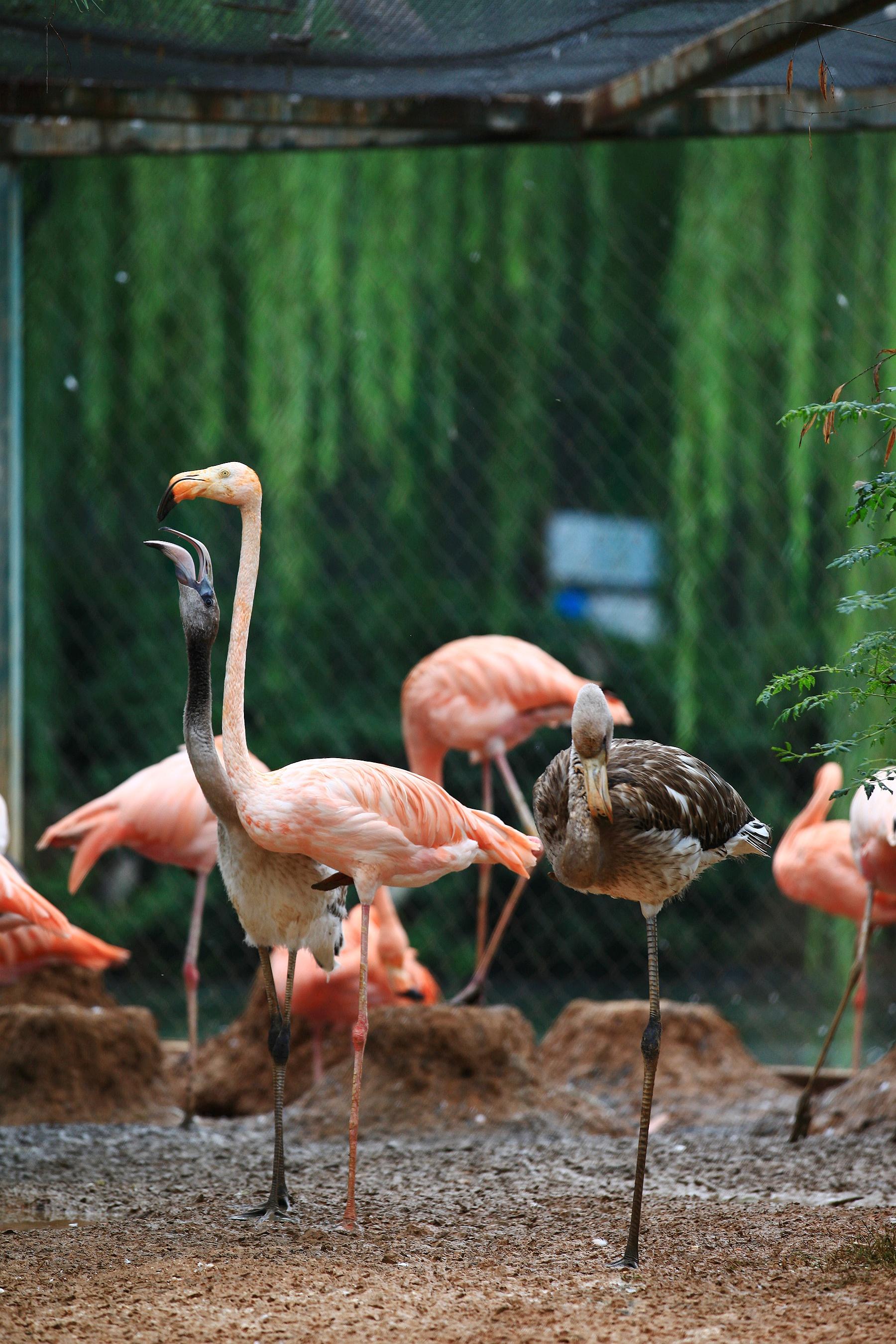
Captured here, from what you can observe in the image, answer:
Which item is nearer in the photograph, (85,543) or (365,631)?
(85,543)

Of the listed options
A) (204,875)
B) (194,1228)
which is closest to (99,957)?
(204,875)

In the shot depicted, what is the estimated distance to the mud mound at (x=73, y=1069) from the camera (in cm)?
381

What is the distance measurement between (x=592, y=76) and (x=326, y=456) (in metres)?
1.96

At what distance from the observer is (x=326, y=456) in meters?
5.53

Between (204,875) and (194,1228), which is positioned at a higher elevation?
(204,875)

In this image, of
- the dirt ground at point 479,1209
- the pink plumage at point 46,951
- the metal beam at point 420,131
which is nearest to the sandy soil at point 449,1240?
the dirt ground at point 479,1209

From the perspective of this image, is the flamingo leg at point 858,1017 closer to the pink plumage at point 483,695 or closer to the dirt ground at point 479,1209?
the dirt ground at point 479,1209

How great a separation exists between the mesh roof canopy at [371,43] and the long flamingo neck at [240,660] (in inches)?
49.8

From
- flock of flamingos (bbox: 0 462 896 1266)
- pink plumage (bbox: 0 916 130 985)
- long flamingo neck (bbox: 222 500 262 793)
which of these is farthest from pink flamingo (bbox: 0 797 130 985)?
long flamingo neck (bbox: 222 500 262 793)

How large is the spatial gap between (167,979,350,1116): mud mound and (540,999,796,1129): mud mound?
711mm

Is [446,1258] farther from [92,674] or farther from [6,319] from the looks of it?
[92,674]

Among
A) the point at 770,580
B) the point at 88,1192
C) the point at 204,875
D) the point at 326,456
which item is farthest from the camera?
the point at 770,580

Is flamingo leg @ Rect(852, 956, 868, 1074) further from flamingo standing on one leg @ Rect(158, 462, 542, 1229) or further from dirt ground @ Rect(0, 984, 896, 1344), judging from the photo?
flamingo standing on one leg @ Rect(158, 462, 542, 1229)

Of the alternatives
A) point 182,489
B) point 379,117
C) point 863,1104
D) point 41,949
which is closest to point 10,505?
point 41,949
